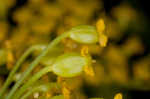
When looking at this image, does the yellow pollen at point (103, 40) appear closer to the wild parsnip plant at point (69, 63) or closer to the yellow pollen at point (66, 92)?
the wild parsnip plant at point (69, 63)

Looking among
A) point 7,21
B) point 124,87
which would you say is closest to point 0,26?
point 7,21

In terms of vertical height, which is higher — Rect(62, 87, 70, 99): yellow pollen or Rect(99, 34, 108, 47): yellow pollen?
Rect(99, 34, 108, 47): yellow pollen

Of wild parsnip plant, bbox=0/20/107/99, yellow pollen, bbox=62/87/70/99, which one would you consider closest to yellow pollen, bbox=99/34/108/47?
wild parsnip plant, bbox=0/20/107/99

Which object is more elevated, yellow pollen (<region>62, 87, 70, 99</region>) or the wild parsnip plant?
the wild parsnip plant

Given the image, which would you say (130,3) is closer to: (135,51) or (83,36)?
(135,51)

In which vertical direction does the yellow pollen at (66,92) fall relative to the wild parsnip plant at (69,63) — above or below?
below

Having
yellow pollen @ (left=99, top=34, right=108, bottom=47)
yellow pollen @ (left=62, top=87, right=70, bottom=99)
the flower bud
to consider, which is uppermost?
yellow pollen @ (left=99, top=34, right=108, bottom=47)

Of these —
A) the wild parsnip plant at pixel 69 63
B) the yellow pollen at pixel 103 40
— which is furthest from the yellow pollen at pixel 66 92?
the yellow pollen at pixel 103 40

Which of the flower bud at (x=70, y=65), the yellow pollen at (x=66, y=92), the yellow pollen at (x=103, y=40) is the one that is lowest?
the yellow pollen at (x=66, y=92)

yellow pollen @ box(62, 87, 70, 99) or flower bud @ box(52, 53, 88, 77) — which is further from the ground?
flower bud @ box(52, 53, 88, 77)

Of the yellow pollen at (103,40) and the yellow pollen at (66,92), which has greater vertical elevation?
the yellow pollen at (103,40)

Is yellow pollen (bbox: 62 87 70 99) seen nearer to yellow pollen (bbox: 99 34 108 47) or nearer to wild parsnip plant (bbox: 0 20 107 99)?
wild parsnip plant (bbox: 0 20 107 99)
